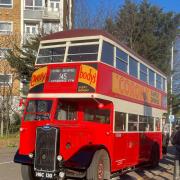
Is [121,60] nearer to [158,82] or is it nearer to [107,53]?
[107,53]

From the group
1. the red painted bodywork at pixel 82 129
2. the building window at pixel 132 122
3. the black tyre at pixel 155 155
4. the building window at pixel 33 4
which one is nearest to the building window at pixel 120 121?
the red painted bodywork at pixel 82 129

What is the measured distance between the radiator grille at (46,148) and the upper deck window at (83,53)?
2.30 m

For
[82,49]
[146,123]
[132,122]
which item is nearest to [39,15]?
[146,123]

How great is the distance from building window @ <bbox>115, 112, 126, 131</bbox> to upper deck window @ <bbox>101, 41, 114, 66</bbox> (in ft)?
5.01

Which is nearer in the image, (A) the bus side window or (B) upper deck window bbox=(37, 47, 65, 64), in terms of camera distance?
(A) the bus side window

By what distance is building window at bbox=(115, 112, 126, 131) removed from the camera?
14.9 metres

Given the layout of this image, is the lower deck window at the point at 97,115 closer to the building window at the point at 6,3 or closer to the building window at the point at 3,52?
the building window at the point at 3,52

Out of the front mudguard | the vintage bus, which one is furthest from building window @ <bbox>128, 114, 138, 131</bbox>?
the front mudguard

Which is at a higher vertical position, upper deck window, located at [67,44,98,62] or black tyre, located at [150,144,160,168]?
upper deck window, located at [67,44,98,62]

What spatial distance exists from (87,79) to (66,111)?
108 centimetres

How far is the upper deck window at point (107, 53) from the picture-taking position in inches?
566

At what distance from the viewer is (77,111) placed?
14.1 metres

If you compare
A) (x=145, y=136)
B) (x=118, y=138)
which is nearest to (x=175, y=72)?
(x=145, y=136)

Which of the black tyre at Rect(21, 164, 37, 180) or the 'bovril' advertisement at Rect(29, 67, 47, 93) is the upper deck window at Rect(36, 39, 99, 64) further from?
the black tyre at Rect(21, 164, 37, 180)
